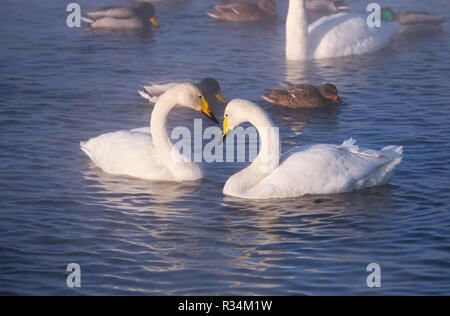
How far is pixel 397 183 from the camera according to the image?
11008mm

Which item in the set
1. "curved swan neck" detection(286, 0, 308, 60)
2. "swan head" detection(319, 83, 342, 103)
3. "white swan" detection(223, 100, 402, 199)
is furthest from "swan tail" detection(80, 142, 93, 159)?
"curved swan neck" detection(286, 0, 308, 60)

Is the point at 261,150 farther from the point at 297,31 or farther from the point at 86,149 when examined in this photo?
the point at 297,31

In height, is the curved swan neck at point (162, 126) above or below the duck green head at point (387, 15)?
below

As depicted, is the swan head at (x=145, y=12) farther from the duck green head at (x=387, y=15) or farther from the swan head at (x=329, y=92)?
the swan head at (x=329, y=92)

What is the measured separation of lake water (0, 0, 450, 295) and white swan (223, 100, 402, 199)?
6.9 inches

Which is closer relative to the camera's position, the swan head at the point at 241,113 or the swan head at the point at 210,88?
the swan head at the point at 241,113

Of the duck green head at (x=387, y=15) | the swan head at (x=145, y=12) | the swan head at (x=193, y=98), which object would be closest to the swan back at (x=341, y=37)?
the duck green head at (x=387, y=15)

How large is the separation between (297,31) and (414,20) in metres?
4.43

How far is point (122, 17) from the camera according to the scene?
2148 centimetres

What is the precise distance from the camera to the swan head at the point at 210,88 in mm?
14938

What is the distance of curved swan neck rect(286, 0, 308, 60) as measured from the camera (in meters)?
17.8

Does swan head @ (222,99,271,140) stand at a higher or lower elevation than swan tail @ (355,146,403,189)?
higher

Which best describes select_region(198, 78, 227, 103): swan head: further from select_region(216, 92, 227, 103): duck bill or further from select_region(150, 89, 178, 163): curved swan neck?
select_region(150, 89, 178, 163): curved swan neck

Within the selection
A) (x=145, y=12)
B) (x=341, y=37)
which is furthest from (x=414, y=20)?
(x=145, y=12)
